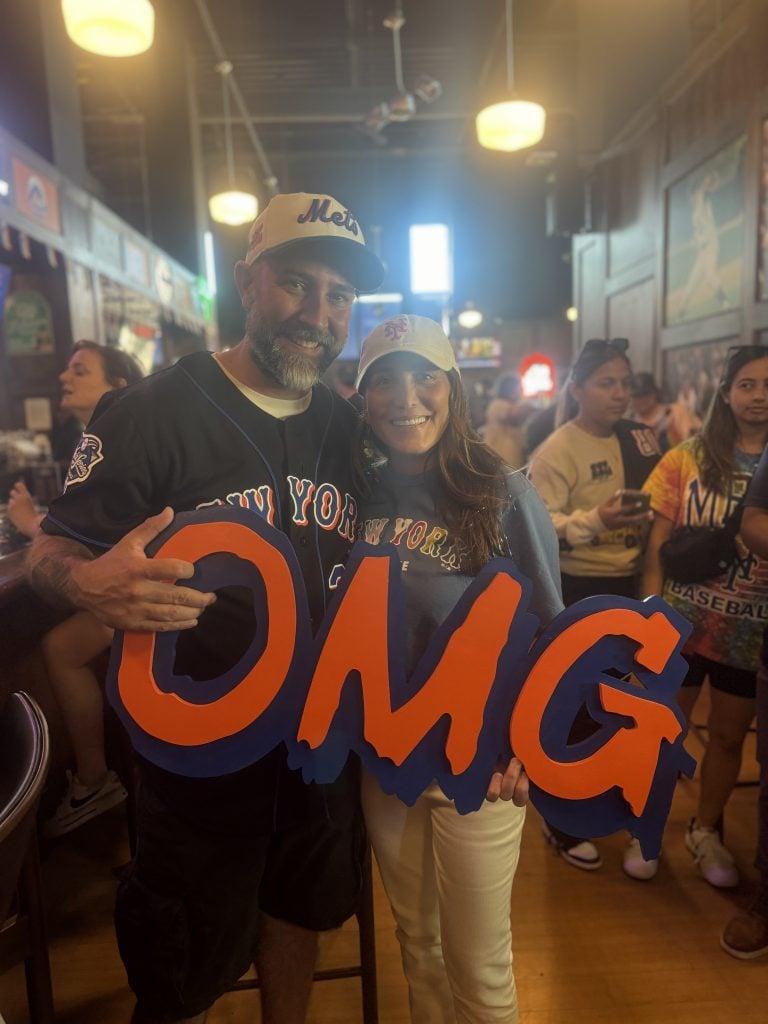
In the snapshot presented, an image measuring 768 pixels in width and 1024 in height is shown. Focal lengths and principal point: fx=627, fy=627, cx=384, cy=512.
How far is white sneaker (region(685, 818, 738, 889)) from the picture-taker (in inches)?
81.4

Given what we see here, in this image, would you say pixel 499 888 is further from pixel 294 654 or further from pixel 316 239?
pixel 316 239

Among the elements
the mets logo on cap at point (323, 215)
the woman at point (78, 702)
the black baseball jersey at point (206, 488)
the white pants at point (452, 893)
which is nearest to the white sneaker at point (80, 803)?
the woman at point (78, 702)

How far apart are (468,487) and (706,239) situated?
542 centimetres

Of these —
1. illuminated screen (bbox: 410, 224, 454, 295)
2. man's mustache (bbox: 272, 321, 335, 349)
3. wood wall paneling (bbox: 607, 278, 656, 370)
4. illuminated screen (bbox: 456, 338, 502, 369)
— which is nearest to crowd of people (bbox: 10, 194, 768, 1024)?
man's mustache (bbox: 272, 321, 335, 349)

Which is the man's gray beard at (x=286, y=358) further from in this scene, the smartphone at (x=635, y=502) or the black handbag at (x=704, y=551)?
the black handbag at (x=704, y=551)

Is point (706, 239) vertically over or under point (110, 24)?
under

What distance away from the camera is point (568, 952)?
1851 millimetres

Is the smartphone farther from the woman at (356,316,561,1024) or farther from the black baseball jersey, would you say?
the black baseball jersey

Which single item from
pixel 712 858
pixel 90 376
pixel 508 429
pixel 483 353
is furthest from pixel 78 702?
pixel 483 353

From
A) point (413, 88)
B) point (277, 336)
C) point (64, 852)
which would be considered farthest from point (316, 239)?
point (413, 88)

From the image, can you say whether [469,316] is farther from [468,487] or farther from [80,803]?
[468,487]

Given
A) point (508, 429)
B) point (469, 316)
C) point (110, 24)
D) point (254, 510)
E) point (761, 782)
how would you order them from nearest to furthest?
point (254, 510) < point (761, 782) < point (110, 24) < point (508, 429) < point (469, 316)

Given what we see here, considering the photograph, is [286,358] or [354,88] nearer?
[286,358]

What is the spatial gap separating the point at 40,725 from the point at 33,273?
16.9ft
